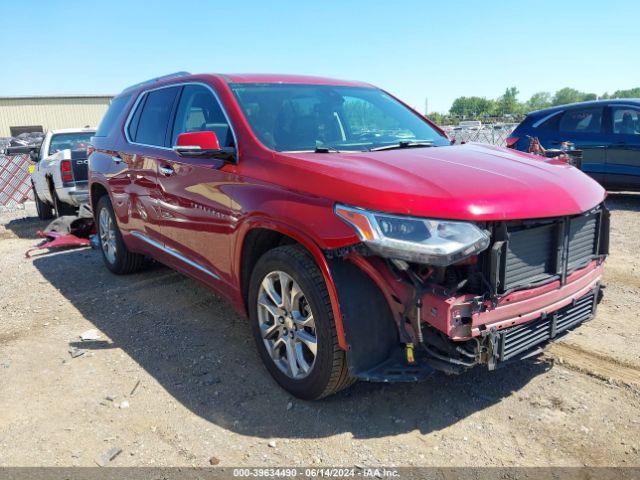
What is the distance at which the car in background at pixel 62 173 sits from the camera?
8477 mm

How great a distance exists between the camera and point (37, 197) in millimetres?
10211

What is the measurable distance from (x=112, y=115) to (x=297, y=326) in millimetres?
3831

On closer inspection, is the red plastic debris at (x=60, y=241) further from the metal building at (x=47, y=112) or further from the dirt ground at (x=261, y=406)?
the metal building at (x=47, y=112)

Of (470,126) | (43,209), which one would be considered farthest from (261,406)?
(470,126)

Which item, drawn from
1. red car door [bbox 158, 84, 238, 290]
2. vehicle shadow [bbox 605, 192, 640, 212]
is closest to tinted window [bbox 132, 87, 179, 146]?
red car door [bbox 158, 84, 238, 290]

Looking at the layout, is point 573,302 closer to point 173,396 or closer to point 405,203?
point 405,203

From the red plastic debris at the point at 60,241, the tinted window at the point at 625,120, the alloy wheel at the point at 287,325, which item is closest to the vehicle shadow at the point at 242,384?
the alloy wheel at the point at 287,325

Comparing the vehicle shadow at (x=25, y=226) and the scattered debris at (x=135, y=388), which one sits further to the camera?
the vehicle shadow at (x=25, y=226)

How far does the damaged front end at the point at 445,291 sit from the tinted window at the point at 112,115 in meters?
3.79

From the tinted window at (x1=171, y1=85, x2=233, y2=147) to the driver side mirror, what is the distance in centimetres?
14

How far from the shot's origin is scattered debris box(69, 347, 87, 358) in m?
3.95

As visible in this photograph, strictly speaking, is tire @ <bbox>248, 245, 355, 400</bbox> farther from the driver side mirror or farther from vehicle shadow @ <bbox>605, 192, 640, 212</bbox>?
vehicle shadow @ <bbox>605, 192, 640, 212</bbox>

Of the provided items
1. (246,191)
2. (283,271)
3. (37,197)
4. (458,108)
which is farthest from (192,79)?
(458,108)

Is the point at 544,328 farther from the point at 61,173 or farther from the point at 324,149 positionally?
the point at 61,173
